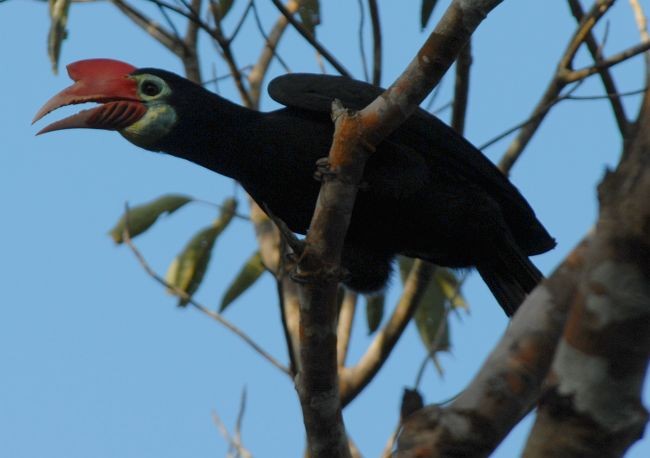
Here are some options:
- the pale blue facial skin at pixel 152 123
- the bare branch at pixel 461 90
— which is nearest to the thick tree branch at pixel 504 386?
the pale blue facial skin at pixel 152 123

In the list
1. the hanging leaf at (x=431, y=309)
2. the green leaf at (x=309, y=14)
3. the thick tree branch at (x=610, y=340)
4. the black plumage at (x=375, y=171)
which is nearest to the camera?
the thick tree branch at (x=610, y=340)

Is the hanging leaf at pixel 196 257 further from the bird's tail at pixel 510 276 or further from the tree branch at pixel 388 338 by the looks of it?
the bird's tail at pixel 510 276

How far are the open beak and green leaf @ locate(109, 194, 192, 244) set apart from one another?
38.0 inches

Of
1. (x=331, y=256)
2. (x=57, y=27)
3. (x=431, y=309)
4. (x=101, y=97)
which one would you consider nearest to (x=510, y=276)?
(x=431, y=309)

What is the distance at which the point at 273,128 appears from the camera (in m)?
4.38

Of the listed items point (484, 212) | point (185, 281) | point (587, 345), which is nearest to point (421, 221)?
point (484, 212)

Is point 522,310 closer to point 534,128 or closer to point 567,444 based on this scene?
point 567,444

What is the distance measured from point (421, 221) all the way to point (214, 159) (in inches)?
33.4

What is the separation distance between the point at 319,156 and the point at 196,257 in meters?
1.59

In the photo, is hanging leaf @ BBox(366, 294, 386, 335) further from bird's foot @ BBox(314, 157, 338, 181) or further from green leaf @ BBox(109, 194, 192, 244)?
bird's foot @ BBox(314, 157, 338, 181)

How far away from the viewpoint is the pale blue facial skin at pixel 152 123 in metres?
4.48

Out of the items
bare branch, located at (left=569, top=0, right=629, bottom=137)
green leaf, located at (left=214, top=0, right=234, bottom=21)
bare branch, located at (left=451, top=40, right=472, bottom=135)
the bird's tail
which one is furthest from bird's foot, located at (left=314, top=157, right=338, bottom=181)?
green leaf, located at (left=214, top=0, right=234, bottom=21)

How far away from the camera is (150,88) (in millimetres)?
4590

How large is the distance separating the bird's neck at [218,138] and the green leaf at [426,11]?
95cm
